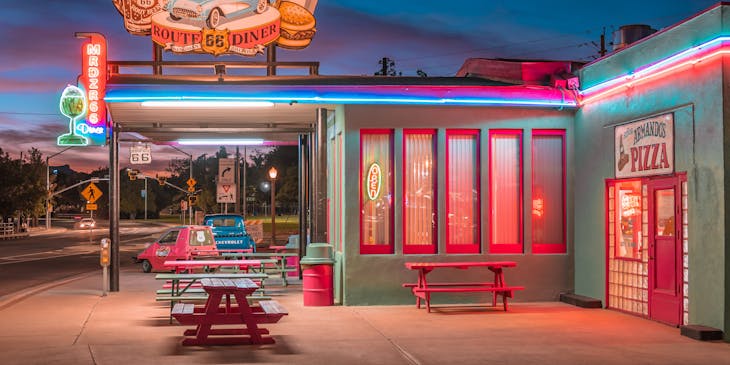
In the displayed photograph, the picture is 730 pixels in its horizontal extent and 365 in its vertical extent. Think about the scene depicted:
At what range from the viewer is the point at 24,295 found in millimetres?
18094

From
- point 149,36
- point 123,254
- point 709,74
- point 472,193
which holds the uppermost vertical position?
point 149,36

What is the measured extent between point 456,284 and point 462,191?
6.06 feet

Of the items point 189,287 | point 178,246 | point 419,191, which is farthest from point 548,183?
point 178,246

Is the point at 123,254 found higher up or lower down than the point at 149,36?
lower down

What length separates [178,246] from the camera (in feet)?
85.3

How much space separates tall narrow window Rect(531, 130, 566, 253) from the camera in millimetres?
17203

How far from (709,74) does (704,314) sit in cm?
338

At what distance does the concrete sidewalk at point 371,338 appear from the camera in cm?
1061

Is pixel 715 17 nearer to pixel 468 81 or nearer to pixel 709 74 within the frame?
pixel 709 74

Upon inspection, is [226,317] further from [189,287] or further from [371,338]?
[189,287]

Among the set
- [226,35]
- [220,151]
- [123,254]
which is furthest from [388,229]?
[220,151]

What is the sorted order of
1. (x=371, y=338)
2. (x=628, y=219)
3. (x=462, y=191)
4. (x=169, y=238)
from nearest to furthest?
(x=371, y=338)
(x=628, y=219)
(x=462, y=191)
(x=169, y=238)

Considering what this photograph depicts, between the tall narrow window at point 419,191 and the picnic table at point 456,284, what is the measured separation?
1.86 ft

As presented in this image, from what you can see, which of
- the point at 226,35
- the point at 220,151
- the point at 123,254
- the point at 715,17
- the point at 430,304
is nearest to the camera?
the point at 715,17
